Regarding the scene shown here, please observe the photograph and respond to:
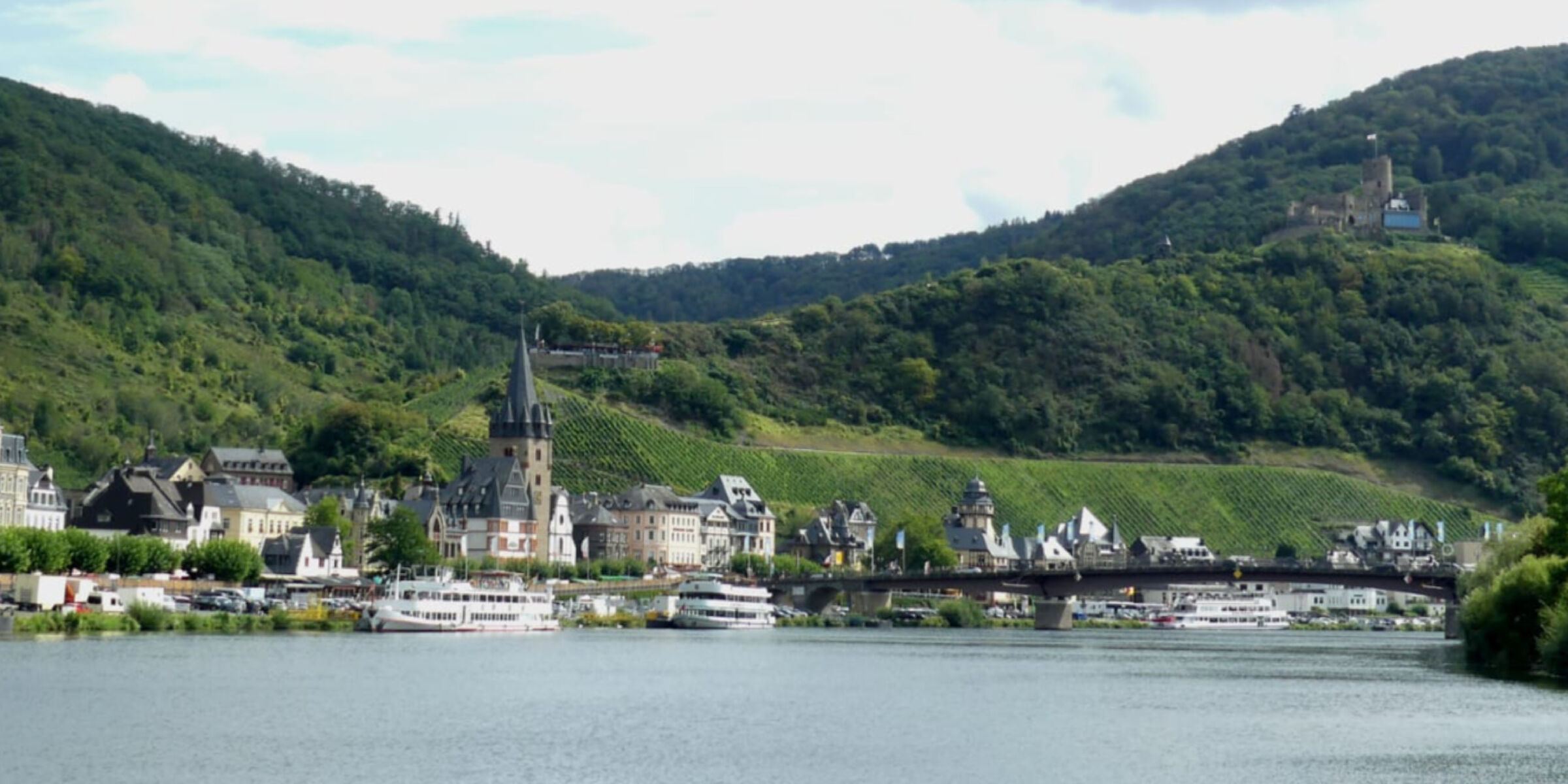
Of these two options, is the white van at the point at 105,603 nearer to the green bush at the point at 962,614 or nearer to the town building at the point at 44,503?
the town building at the point at 44,503

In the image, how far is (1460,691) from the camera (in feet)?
268

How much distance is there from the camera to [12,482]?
141875 mm

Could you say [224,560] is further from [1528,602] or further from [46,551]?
[1528,602]

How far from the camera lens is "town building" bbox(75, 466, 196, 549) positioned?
148625 mm

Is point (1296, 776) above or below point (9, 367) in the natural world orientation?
below

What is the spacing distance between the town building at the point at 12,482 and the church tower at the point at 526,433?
38.0 meters

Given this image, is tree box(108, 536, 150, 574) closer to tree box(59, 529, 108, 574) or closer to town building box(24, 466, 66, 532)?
tree box(59, 529, 108, 574)

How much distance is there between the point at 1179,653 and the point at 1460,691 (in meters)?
43.1

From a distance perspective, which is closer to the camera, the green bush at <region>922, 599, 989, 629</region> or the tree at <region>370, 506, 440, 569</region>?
the tree at <region>370, 506, 440, 569</region>

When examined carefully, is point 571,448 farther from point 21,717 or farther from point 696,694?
point 21,717

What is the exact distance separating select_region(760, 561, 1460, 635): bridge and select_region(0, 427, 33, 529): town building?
46093 mm

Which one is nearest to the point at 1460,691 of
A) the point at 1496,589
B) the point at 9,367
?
the point at 1496,589

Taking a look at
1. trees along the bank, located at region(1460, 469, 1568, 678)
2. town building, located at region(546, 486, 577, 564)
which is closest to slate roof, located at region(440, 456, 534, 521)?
town building, located at region(546, 486, 577, 564)

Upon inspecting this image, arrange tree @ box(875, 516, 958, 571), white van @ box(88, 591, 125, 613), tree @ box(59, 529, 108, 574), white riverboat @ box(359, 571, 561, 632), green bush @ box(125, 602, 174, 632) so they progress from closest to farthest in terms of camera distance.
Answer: green bush @ box(125, 602, 174, 632)
white van @ box(88, 591, 125, 613)
tree @ box(59, 529, 108, 574)
white riverboat @ box(359, 571, 561, 632)
tree @ box(875, 516, 958, 571)
